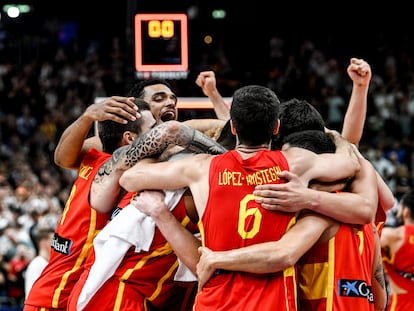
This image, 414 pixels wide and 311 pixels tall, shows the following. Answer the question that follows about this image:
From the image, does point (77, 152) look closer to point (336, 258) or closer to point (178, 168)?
point (178, 168)

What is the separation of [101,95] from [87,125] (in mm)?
15015

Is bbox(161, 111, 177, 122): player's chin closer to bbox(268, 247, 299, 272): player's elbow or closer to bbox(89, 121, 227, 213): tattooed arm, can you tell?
bbox(89, 121, 227, 213): tattooed arm

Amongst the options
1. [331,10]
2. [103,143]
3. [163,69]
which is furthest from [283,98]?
[103,143]

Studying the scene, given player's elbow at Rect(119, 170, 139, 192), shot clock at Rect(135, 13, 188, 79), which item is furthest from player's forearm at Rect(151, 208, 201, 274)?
shot clock at Rect(135, 13, 188, 79)

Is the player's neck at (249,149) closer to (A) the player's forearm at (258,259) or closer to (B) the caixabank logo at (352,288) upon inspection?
(A) the player's forearm at (258,259)

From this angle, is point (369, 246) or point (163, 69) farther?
point (163, 69)

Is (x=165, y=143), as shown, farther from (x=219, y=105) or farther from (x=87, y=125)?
(x=219, y=105)

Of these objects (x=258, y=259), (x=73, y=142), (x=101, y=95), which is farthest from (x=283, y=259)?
(x=101, y=95)

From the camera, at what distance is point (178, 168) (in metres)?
4.63

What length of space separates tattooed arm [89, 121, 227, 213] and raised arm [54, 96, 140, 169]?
0.30m

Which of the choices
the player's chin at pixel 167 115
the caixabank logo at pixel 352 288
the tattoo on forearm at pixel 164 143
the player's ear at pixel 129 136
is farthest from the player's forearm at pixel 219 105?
the caixabank logo at pixel 352 288

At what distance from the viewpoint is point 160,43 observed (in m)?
9.34

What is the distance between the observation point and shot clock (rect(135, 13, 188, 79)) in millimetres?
9336

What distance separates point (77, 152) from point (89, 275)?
0.98 m
